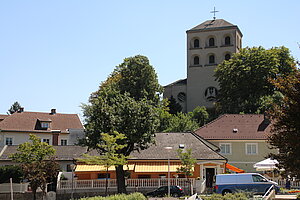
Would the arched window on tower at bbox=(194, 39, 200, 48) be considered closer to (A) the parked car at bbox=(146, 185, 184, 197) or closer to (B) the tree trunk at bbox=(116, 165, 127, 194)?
(B) the tree trunk at bbox=(116, 165, 127, 194)

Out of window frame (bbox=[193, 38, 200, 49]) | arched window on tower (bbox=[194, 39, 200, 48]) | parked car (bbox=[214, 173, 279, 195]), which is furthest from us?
arched window on tower (bbox=[194, 39, 200, 48])

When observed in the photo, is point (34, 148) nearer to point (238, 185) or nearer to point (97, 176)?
point (97, 176)

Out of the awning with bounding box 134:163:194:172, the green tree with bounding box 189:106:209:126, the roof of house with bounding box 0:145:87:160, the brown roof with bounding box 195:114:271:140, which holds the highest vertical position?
the green tree with bounding box 189:106:209:126

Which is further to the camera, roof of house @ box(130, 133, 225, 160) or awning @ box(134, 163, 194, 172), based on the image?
roof of house @ box(130, 133, 225, 160)

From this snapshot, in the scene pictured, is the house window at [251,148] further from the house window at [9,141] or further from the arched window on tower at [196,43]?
the arched window on tower at [196,43]

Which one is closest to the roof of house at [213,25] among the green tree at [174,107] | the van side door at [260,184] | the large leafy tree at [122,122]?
the green tree at [174,107]

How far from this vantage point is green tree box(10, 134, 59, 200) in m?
35.2

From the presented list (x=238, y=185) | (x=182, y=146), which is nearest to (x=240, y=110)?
(x=182, y=146)

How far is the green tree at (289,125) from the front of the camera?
59.5 feet

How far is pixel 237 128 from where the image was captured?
2016 inches

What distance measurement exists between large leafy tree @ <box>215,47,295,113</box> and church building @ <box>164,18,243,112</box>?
16.6m

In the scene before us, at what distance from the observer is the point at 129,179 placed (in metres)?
38.8

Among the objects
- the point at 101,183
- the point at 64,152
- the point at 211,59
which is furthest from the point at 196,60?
the point at 101,183

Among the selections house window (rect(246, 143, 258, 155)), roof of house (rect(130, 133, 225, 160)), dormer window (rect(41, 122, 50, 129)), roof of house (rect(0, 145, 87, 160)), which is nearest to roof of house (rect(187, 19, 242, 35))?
dormer window (rect(41, 122, 50, 129))
